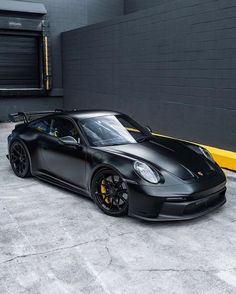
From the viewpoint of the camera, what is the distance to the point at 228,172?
6707 mm

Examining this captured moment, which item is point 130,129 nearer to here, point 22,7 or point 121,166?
point 121,166

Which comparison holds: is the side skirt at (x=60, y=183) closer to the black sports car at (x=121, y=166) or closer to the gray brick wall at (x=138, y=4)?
the black sports car at (x=121, y=166)

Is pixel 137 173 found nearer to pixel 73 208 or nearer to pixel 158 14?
pixel 73 208

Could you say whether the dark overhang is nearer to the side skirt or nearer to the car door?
the car door

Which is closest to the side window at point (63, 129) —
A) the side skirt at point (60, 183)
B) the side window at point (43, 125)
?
the side window at point (43, 125)

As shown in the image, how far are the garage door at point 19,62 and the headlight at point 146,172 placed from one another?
973 cm

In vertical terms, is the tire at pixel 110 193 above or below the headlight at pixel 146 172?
below

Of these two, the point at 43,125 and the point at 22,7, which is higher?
the point at 22,7

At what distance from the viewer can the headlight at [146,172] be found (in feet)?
14.2

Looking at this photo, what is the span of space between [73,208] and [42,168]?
1.17 meters

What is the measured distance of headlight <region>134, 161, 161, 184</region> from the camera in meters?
4.33

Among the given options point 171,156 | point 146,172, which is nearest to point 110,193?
point 146,172

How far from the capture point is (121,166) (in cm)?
450

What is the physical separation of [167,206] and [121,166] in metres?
0.73
